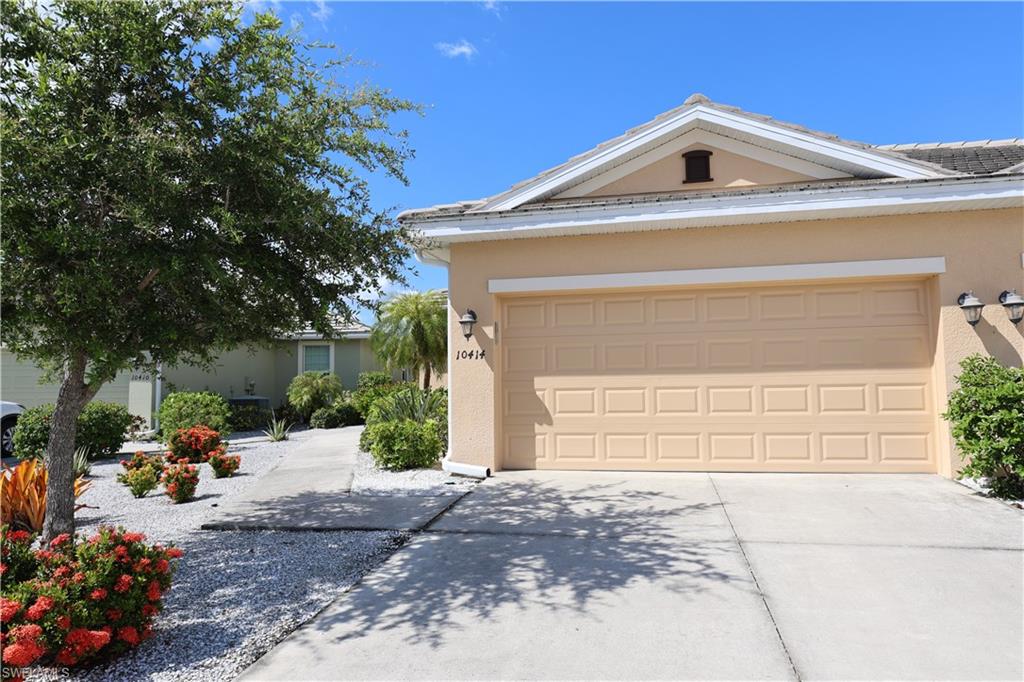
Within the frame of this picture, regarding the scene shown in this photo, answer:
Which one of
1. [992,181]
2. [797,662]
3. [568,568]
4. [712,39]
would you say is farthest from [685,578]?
[712,39]

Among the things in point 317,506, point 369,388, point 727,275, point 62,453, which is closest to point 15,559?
point 62,453

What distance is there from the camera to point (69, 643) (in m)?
3.02

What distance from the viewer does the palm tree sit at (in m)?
15.7

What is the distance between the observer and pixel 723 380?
8117mm

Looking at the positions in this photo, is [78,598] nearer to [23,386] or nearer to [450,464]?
[450,464]

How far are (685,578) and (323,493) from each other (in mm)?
4881

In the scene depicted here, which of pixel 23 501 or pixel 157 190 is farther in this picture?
pixel 23 501

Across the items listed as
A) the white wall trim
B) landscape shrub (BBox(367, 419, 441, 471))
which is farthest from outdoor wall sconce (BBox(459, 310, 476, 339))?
the white wall trim

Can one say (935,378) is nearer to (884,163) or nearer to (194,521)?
(884,163)

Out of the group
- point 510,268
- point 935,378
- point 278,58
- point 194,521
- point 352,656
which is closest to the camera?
point 352,656

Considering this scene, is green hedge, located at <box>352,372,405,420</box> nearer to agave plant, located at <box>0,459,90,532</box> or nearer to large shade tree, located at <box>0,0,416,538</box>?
agave plant, located at <box>0,459,90,532</box>

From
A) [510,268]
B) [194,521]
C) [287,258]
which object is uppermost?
[510,268]

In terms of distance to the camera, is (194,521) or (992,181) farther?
(992,181)

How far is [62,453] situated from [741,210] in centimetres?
746
